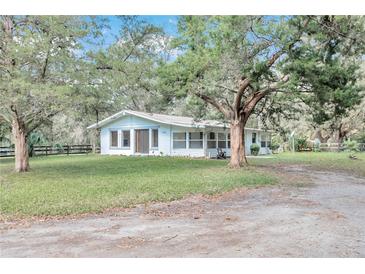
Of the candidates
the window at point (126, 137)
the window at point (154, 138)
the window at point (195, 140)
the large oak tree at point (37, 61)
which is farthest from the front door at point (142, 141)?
the large oak tree at point (37, 61)

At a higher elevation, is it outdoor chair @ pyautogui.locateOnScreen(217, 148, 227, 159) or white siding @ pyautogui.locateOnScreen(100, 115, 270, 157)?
white siding @ pyautogui.locateOnScreen(100, 115, 270, 157)

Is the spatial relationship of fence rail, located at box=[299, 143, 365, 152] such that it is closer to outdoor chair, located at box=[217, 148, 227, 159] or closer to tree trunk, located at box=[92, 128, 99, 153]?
outdoor chair, located at box=[217, 148, 227, 159]

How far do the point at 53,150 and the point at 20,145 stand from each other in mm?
10116

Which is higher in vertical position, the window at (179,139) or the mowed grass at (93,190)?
the window at (179,139)

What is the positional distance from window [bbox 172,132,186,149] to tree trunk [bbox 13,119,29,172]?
332 inches

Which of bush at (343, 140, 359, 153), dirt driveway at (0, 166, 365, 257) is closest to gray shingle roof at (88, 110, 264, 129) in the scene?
bush at (343, 140, 359, 153)

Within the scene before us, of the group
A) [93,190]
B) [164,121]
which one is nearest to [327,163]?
[164,121]

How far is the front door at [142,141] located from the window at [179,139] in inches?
63.0

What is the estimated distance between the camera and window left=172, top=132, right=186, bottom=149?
17500mm

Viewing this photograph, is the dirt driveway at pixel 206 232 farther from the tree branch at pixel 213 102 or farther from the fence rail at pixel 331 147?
the fence rail at pixel 331 147

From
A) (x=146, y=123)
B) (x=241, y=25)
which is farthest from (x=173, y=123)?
(x=241, y=25)

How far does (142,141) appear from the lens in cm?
1855

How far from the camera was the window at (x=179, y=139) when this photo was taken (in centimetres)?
1750
